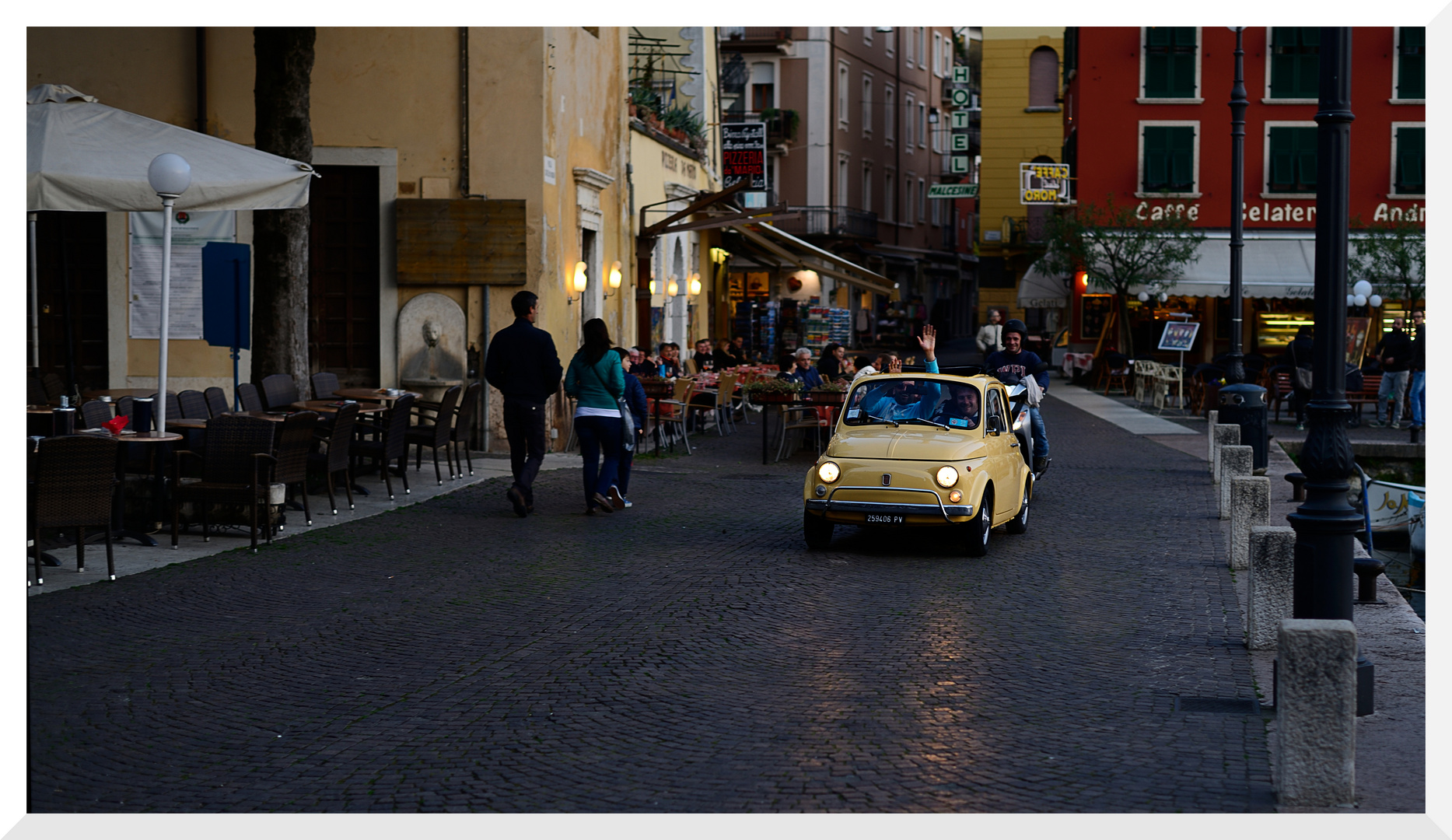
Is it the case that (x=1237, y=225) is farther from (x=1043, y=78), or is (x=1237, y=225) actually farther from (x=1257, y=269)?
(x=1043, y=78)

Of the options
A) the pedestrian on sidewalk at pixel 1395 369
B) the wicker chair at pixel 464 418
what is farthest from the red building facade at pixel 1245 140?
the wicker chair at pixel 464 418

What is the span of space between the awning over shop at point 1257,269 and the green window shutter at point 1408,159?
8.48 feet

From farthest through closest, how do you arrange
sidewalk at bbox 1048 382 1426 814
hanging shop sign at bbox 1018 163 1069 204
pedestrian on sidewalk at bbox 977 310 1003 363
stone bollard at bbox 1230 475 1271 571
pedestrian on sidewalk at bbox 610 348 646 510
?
hanging shop sign at bbox 1018 163 1069 204 < pedestrian on sidewalk at bbox 977 310 1003 363 < pedestrian on sidewalk at bbox 610 348 646 510 < stone bollard at bbox 1230 475 1271 571 < sidewalk at bbox 1048 382 1426 814

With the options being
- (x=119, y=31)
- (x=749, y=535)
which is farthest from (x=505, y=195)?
(x=749, y=535)

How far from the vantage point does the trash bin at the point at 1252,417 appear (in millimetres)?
16469

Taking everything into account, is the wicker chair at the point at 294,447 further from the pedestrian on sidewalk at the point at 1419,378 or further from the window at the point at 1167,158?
the window at the point at 1167,158

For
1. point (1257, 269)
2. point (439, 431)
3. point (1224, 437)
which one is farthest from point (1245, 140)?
point (439, 431)

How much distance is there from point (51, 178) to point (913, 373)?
6.43 m

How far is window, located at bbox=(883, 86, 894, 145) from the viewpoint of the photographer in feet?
202

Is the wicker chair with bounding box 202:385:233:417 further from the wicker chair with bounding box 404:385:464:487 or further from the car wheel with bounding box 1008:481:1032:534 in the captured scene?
the car wheel with bounding box 1008:481:1032:534

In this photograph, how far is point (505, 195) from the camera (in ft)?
58.2

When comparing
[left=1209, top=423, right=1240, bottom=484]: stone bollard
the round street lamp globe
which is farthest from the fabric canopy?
[left=1209, top=423, right=1240, bottom=484]: stone bollard

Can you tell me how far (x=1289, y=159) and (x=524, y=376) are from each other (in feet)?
94.6

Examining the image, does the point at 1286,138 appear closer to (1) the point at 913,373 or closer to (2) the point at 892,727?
(1) the point at 913,373
